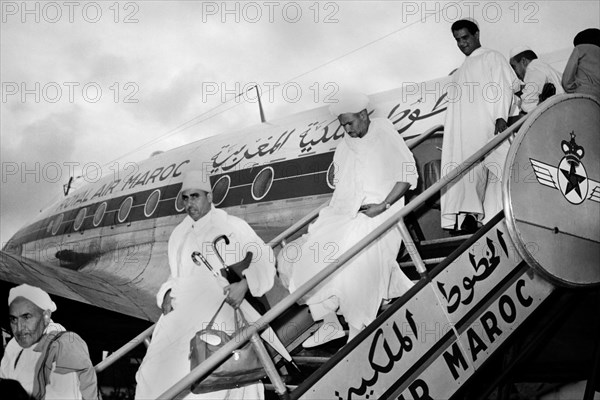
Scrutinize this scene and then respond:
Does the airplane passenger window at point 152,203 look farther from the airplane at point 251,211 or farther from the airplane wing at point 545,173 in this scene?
the airplane wing at point 545,173

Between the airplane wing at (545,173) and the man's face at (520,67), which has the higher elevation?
the man's face at (520,67)

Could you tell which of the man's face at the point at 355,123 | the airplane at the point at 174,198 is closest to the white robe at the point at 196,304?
the man's face at the point at 355,123

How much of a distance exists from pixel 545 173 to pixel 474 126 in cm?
100

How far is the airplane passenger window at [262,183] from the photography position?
877 centimetres

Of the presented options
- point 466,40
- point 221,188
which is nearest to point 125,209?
point 221,188

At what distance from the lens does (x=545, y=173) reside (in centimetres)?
402

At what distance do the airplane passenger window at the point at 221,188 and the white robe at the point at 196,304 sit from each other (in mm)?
5586

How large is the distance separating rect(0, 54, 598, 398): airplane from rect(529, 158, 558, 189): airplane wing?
0.01m

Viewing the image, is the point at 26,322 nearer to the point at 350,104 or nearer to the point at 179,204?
the point at 350,104

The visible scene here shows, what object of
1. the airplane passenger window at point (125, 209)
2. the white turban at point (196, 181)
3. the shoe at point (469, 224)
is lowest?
the airplane passenger window at point (125, 209)

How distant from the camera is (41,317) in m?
3.85

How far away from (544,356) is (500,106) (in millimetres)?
2196

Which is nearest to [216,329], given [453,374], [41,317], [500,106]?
[41,317]

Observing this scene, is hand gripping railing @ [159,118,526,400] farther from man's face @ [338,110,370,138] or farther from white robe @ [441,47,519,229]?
man's face @ [338,110,370,138]
